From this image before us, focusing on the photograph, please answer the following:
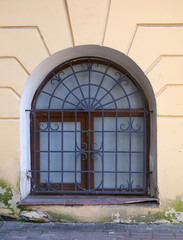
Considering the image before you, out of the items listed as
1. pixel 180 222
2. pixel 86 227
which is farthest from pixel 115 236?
pixel 180 222

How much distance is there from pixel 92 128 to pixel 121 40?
1.35m

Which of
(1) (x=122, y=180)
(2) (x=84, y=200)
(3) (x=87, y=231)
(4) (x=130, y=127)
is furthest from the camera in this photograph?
(1) (x=122, y=180)

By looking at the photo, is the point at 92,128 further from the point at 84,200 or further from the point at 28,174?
the point at 28,174

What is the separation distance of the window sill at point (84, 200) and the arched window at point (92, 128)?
12 cm

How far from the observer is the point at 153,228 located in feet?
16.1

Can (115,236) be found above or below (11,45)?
below

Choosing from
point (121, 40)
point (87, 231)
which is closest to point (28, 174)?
point (87, 231)

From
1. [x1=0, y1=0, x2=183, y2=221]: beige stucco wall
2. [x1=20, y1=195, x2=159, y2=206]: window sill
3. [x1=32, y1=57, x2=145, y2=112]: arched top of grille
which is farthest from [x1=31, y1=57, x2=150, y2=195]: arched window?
[x1=0, y1=0, x2=183, y2=221]: beige stucco wall

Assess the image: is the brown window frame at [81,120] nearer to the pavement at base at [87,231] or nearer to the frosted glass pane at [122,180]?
the frosted glass pane at [122,180]

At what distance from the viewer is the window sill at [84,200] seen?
16.6 feet

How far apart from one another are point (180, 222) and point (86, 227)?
4.23 feet

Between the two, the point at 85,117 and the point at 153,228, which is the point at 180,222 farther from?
the point at 85,117

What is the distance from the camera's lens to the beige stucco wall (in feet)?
15.9

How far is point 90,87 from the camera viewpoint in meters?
5.37
